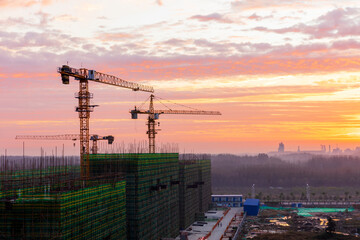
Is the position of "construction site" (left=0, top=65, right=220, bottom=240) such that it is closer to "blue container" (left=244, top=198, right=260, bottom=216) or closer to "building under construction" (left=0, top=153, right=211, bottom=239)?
"building under construction" (left=0, top=153, right=211, bottom=239)

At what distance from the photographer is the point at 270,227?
14612 centimetres

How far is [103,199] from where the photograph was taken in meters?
83.2

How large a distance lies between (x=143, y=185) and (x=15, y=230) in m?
39.4

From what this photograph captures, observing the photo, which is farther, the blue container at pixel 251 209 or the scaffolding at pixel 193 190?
the blue container at pixel 251 209

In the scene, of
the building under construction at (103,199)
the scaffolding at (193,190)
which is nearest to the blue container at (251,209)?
the scaffolding at (193,190)

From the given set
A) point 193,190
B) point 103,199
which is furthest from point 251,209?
point 103,199

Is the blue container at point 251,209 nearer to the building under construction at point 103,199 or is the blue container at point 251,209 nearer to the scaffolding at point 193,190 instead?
the scaffolding at point 193,190

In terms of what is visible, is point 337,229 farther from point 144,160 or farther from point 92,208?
point 92,208

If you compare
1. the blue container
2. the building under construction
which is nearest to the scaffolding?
the building under construction

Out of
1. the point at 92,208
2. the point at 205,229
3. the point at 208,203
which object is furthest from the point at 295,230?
the point at 92,208

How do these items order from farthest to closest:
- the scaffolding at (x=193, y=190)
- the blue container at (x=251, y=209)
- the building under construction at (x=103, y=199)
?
the blue container at (x=251, y=209)
the scaffolding at (x=193, y=190)
the building under construction at (x=103, y=199)

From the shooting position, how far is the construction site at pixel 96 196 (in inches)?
2665

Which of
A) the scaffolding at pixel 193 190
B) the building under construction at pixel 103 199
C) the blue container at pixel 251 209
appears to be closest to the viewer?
the building under construction at pixel 103 199

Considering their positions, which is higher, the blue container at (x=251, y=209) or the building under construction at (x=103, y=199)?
the building under construction at (x=103, y=199)
